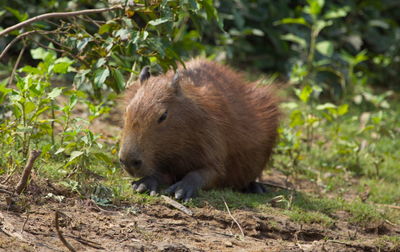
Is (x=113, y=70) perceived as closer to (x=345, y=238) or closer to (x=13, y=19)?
(x=345, y=238)

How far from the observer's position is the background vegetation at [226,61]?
4434mm

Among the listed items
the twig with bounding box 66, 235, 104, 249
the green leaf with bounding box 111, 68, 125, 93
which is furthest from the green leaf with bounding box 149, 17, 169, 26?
the twig with bounding box 66, 235, 104, 249

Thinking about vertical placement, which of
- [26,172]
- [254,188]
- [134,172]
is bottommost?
[254,188]

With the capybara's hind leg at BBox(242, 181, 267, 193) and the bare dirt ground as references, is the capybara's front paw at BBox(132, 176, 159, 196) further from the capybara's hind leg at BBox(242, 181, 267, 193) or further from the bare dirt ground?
the capybara's hind leg at BBox(242, 181, 267, 193)

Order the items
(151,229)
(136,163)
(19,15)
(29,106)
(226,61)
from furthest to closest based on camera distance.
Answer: (226,61) < (19,15) < (136,163) < (29,106) < (151,229)

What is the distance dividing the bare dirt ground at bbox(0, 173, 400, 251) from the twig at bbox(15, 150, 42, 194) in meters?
0.07

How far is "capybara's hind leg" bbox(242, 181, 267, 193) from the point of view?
565 centimetres

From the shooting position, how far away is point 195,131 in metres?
4.92

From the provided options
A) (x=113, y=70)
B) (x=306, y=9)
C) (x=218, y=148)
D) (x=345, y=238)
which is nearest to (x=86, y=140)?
(x=113, y=70)

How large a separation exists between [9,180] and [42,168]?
0.43 meters

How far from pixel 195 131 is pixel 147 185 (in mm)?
655

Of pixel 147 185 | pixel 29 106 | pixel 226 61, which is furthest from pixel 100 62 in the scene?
pixel 226 61

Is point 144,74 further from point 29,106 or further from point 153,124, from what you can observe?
point 29,106

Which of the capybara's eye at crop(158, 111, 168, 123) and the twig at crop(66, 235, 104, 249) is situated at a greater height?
the capybara's eye at crop(158, 111, 168, 123)
